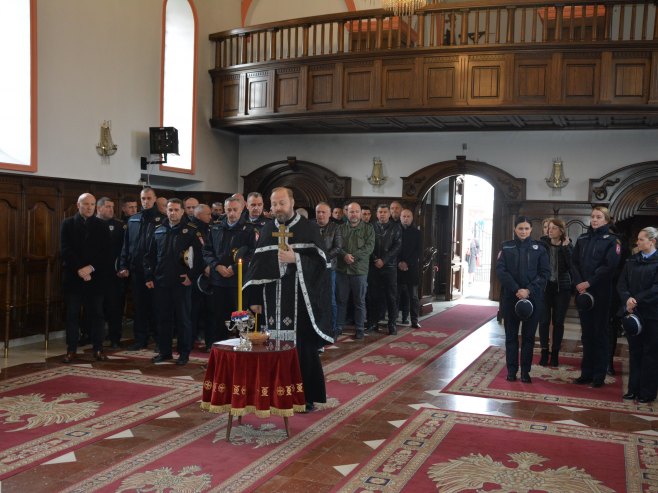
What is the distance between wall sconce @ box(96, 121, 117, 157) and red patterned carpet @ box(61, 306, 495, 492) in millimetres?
4889

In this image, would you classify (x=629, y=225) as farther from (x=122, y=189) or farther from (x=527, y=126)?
(x=122, y=189)

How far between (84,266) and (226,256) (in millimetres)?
1545


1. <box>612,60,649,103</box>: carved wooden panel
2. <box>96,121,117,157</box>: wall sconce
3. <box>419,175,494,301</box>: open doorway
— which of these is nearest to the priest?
<box>96,121,117,157</box>: wall sconce

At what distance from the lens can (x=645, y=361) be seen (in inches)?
246

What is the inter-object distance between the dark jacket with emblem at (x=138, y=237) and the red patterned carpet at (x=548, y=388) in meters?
3.85

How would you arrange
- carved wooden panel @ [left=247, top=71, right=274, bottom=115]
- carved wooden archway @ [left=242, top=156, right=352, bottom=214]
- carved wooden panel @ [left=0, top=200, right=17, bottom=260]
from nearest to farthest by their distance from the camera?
carved wooden panel @ [left=0, top=200, right=17, bottom=260] → carved wooden panel @ [left=247, top=71, right=274, bottom=115] → carved wooden archway @ [left=242, top=156, right=352, bottom=214]

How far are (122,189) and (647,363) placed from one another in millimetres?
7682

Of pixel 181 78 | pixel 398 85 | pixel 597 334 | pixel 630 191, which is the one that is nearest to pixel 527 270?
pixel 597 334

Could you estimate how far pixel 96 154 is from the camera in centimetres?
1011

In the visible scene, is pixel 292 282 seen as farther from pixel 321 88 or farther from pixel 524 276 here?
pixel 321 88

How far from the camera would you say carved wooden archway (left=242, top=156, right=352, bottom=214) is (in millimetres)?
13164

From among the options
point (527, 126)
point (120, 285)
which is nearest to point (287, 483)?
point (120, 285)

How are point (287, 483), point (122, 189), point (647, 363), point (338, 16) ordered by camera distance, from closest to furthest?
point (287, 483)
point (647, 363)
point (122, 189)
point (338, 16)

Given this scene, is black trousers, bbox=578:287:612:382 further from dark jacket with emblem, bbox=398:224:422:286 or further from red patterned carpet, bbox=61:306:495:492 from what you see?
dark jacket with emblem, bbox=398:224:422:286
